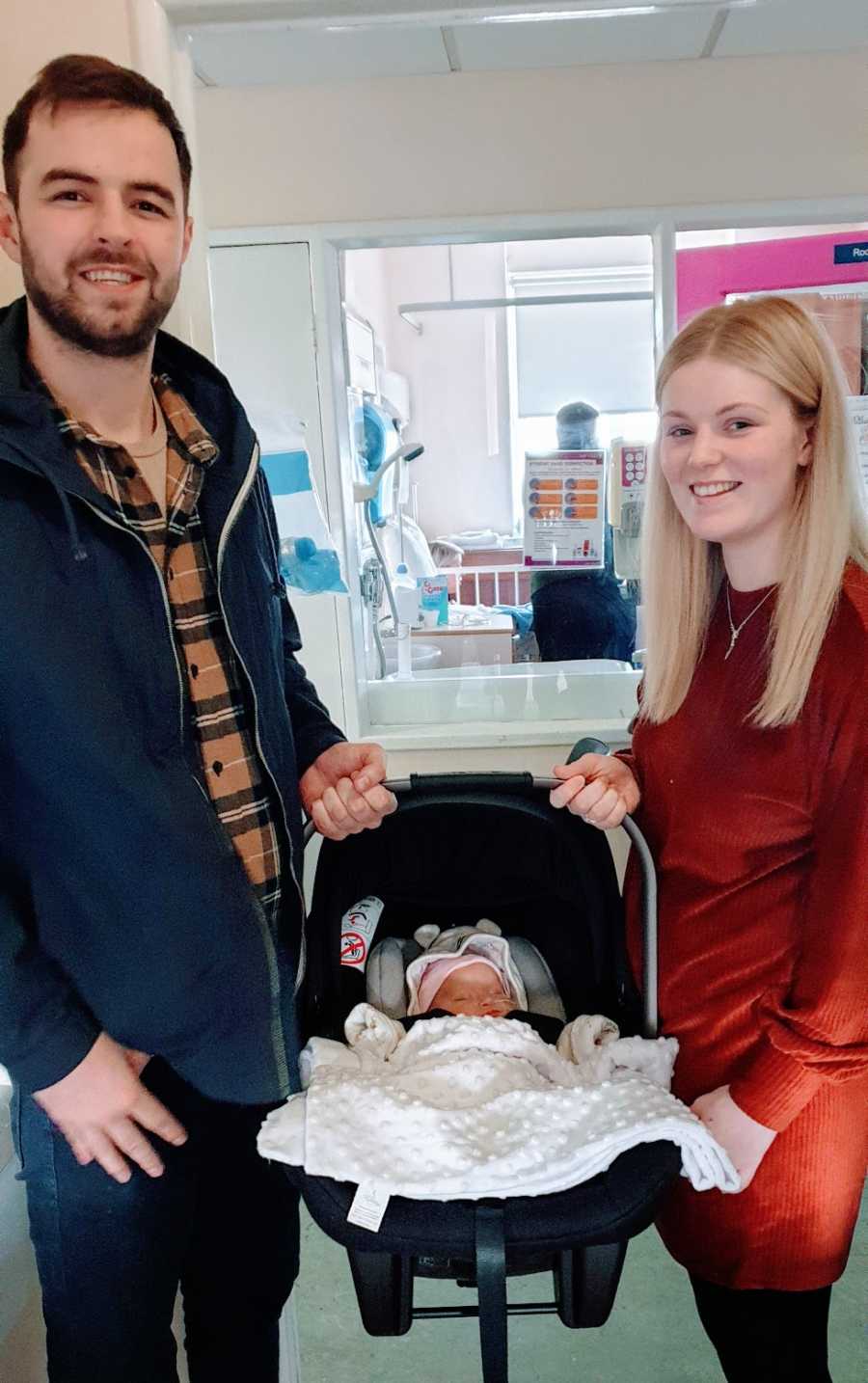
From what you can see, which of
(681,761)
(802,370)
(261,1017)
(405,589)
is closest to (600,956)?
(681,761)

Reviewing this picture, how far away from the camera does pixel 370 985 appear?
50.8 inches

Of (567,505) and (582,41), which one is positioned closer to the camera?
(582,41)

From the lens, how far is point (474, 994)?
122cm

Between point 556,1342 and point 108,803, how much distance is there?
1366 millimetres

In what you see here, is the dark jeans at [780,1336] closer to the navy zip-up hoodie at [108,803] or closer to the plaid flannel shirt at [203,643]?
the navy zip-up hoodie at [108,803]

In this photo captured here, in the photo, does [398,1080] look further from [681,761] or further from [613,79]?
[613,79]

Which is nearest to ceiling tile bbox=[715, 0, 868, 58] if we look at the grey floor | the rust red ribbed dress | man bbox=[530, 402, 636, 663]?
man bbox=[530, 402, 636, 663]

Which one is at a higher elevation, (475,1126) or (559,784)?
(559,784)

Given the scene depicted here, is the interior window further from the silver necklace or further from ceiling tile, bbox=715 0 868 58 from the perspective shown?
the silver necklace

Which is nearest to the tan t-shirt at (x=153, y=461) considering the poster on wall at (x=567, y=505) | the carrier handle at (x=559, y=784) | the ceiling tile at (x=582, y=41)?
the carrier handle at (x=559, y=784)

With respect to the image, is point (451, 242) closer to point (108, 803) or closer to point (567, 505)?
point (567, 505)

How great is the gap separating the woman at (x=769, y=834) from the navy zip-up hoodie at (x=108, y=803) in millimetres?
387

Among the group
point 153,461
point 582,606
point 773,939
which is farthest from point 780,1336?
point 582,606

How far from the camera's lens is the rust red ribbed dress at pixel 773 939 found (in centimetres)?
99
